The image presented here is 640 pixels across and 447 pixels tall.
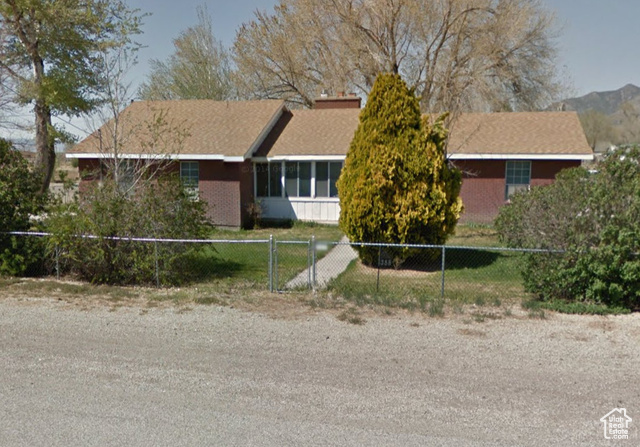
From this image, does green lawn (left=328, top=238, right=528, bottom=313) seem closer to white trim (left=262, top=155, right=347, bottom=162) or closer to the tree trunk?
white trim (left=262, top=155, right=347, bottom=162)

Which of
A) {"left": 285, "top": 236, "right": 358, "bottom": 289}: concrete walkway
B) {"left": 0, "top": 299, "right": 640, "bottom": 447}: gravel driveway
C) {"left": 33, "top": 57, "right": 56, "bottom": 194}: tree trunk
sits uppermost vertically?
{"left": 33, "top": 57, "right": 56, "bottom": 194}: tree trunk

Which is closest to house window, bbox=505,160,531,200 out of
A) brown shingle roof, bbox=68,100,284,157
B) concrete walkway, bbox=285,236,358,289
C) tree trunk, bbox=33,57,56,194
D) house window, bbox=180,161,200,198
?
concrete walkway, bbox=285,236,358,289

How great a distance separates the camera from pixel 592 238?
277 inches

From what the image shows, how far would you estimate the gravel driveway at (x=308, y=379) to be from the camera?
3.81 metres

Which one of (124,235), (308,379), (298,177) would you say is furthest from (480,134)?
(308,379)

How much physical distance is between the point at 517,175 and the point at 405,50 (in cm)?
1031

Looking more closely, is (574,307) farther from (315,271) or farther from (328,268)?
(328,268)

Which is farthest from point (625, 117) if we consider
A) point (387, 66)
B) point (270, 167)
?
point (270, 167)

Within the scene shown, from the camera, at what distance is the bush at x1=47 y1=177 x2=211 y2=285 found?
A: 841 centimetres

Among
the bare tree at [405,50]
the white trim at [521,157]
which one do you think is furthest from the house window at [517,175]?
the bare tree at [405,50]

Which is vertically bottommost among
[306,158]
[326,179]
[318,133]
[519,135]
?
[326,179]

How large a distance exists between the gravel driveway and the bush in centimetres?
153

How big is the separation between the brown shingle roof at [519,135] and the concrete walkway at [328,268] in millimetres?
6630

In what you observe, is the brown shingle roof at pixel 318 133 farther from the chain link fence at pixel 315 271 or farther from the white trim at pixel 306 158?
the chain link fence at pixel 315 271
